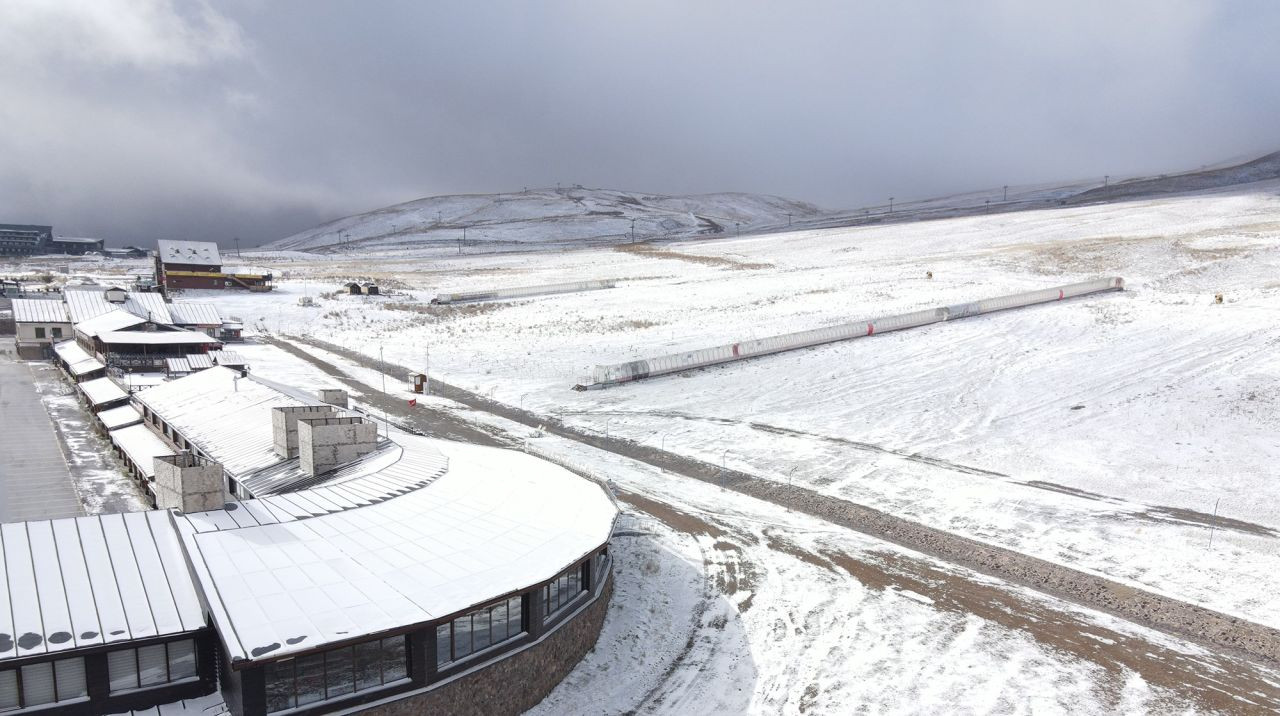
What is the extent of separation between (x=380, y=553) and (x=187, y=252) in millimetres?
97884

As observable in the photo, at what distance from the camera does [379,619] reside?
12.9 m

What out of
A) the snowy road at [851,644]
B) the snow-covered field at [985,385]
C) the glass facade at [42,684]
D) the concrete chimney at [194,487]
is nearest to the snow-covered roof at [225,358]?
the snow-covered field at [985,385]

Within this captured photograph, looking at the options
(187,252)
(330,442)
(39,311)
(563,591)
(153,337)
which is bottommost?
(563,591)

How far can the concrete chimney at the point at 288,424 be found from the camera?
23.2 metres

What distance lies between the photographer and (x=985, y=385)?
41531 millimetres

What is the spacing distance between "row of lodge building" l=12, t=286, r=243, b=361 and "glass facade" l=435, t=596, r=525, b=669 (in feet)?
126

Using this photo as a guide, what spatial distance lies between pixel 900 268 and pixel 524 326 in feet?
159

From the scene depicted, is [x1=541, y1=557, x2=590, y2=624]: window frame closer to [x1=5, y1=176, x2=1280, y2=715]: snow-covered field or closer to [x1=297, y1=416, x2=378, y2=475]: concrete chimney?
[x1=5, y1=176, x2=1280, y2=715]: snow-covered field

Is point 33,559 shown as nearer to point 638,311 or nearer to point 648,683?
point 648,683

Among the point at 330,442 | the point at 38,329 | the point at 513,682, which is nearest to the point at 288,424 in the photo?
the point at 330,442

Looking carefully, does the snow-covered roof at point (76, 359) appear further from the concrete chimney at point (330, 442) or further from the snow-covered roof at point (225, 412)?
the concrete chimney at point (330, 442)

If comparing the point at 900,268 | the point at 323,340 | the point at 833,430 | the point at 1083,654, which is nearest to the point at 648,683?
the point at 1083,654

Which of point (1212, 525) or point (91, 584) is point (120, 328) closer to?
point (91, 584)

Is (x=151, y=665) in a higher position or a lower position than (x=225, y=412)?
lower
